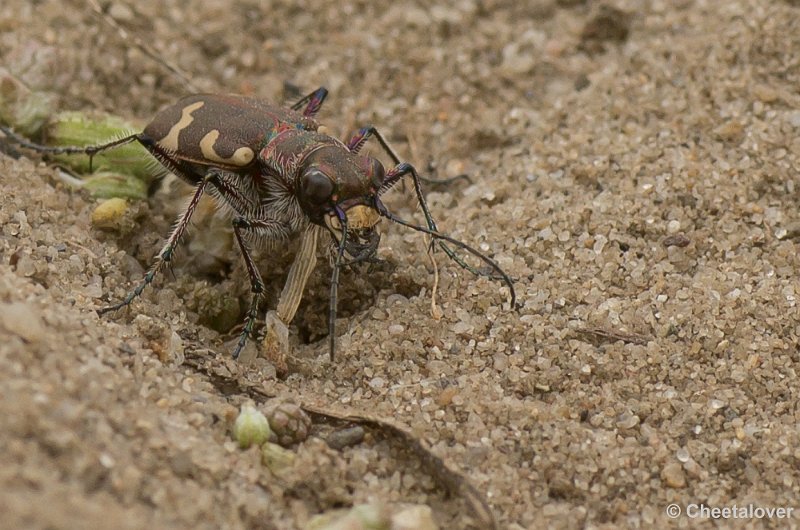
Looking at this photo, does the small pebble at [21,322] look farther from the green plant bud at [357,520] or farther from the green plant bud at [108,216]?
the green plant bud at [108,216]

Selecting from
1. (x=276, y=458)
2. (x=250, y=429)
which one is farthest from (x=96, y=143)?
(x=276, y=458)

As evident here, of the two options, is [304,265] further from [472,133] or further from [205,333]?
[472,133]

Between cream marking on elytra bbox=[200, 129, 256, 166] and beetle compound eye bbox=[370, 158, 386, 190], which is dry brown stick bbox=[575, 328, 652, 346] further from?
cream marking on elytra bbox=[200, 129, 256, 166]

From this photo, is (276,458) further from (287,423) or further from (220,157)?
(220,157)

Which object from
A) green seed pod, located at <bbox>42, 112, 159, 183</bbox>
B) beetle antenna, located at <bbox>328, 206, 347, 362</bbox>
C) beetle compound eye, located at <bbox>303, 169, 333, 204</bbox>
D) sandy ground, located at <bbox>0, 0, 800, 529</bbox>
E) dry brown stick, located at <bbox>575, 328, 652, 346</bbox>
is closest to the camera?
sandy ground, located at <bbox>0, 0, 800, 529</bbox>

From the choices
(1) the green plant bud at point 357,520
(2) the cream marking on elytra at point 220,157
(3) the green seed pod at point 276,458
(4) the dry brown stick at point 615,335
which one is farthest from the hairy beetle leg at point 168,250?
(4) the dry brown stick at point 615,335

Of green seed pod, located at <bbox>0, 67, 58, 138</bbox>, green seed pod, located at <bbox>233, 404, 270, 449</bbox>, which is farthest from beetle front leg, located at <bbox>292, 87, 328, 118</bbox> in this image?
green seed pod, located at <bbox>233, 404, 270, 449</bbox>
